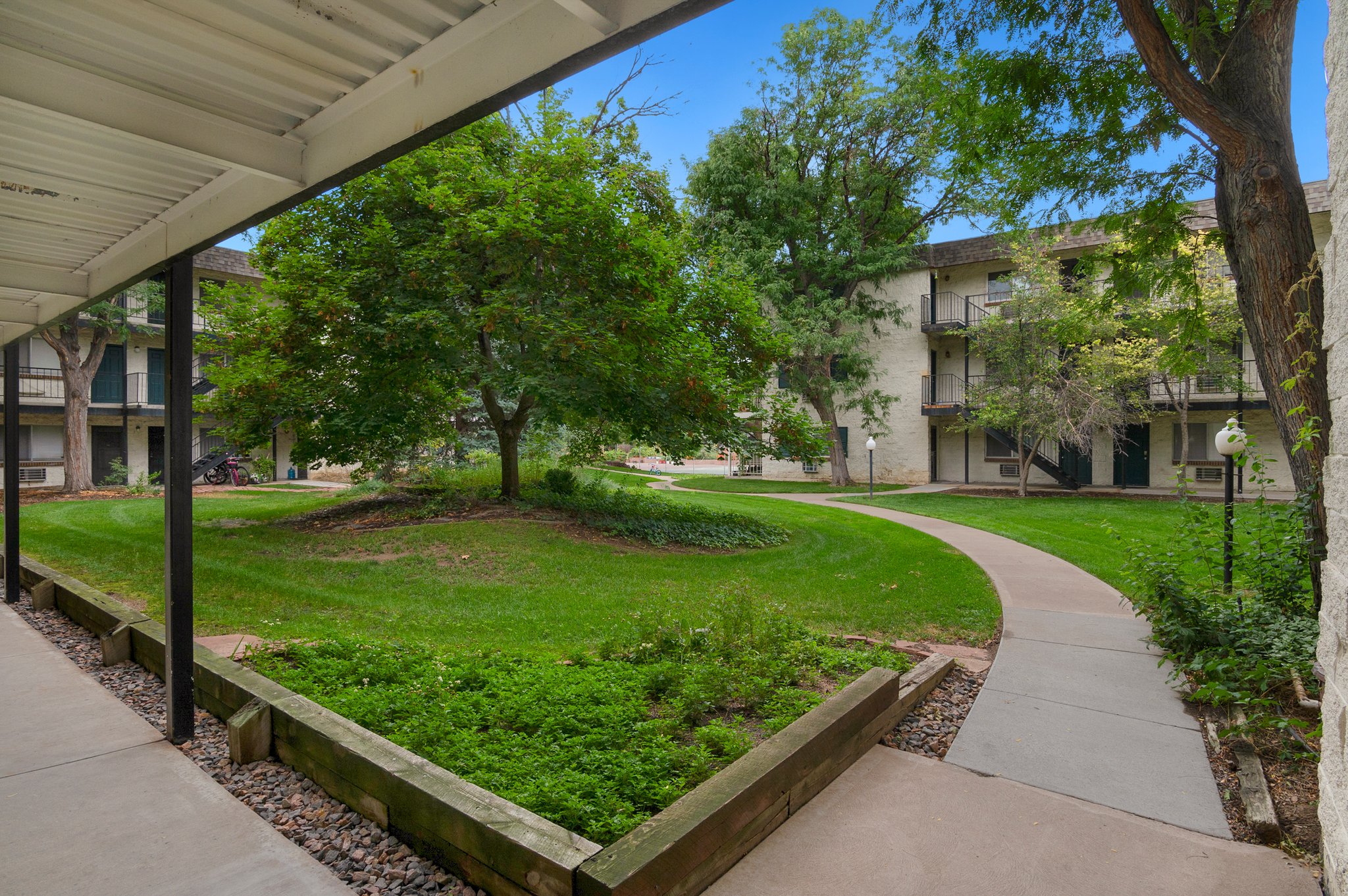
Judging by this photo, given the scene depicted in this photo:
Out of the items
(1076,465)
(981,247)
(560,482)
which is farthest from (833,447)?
(560,482)

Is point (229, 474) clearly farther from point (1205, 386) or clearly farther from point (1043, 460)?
point (1205, 386)

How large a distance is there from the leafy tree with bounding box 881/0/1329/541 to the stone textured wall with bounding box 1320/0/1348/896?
8.54 feet

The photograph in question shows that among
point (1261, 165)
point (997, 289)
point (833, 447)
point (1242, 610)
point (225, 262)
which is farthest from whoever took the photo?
point (997, 289)

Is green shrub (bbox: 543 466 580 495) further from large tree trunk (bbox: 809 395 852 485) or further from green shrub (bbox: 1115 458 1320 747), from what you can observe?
large tree trunk (bbox: 809 395 852 485)

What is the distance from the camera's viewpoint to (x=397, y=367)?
10383mm

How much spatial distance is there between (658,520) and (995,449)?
53.9 feet

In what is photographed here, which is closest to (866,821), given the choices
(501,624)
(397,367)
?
(501,624)

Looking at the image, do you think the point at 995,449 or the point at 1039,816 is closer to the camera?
the point at 1039,816

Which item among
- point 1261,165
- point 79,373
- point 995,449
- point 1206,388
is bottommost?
point 995,449

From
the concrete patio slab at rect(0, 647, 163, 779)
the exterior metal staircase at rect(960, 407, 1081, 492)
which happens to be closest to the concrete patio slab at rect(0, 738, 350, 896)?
the concrete patio slab at rect(0, 647, 163, 779)

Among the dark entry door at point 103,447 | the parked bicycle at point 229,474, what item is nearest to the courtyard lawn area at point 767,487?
the parked bicycle at point 229,474

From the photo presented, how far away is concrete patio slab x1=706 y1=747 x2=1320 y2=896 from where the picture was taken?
252 cm

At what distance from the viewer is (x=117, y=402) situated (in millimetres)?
21641

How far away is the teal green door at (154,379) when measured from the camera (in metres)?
21.9
